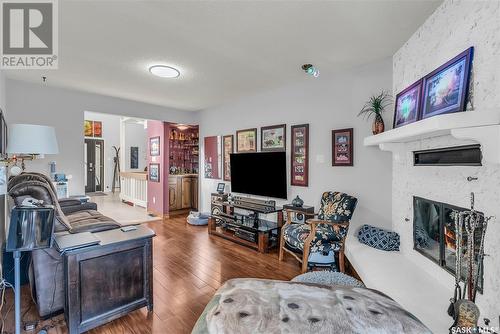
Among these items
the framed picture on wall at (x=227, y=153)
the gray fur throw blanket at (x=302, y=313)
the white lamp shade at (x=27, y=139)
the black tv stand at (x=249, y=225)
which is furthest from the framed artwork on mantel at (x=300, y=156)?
the white lamp shade at (x=27, y=139)

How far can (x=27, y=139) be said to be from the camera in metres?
2.38

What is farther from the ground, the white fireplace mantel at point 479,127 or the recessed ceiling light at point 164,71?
the recessed ceiling light at point 164,71

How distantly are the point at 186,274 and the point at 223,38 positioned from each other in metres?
2.57

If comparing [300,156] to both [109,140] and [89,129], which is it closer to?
[109,140]

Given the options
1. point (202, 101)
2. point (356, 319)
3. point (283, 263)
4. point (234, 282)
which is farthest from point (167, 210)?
point (356, 319)

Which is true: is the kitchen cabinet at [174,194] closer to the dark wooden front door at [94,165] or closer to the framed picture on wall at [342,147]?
the framed picture on wall at [342,147]

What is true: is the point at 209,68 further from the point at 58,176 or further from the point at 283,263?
the point at 58,176

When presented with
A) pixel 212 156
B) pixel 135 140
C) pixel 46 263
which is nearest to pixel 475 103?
pixel 46 263

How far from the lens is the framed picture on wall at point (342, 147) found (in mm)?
3115

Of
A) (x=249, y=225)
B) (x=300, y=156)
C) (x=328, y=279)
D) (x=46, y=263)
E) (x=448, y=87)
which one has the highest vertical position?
(x=448, y=87)

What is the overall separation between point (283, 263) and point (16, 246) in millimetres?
2552

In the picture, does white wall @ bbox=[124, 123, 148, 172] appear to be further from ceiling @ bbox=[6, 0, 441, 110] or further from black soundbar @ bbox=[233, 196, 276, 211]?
black soundbar @ bbox=[233, 196, 276, 211]

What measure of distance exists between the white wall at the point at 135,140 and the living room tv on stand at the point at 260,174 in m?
5.18

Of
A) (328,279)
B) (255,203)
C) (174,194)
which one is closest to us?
(328,279)
